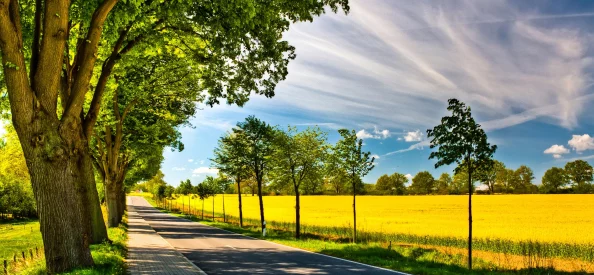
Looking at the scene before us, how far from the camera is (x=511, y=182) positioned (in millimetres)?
125562

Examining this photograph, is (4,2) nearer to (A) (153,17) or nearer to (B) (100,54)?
(A) (153,17)

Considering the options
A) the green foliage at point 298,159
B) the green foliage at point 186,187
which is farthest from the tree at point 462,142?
the green foliage at point 186,187

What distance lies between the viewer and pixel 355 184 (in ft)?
83.3

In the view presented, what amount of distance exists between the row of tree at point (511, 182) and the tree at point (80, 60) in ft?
323

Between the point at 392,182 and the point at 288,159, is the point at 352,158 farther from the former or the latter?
the point at 392,182

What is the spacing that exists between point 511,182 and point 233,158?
116484 millimetres

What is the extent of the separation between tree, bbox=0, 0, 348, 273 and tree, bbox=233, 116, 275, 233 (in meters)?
17.1

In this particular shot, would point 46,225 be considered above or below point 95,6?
below

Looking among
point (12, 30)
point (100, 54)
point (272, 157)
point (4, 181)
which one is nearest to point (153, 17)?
point (100, 54)

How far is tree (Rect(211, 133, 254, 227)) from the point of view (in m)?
33.0

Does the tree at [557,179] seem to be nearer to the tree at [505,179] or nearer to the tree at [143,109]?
the tree at [505,179]

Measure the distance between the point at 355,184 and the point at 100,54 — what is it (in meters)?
16.1

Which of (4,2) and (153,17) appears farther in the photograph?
(153,17)

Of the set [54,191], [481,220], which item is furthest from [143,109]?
[481,220]
